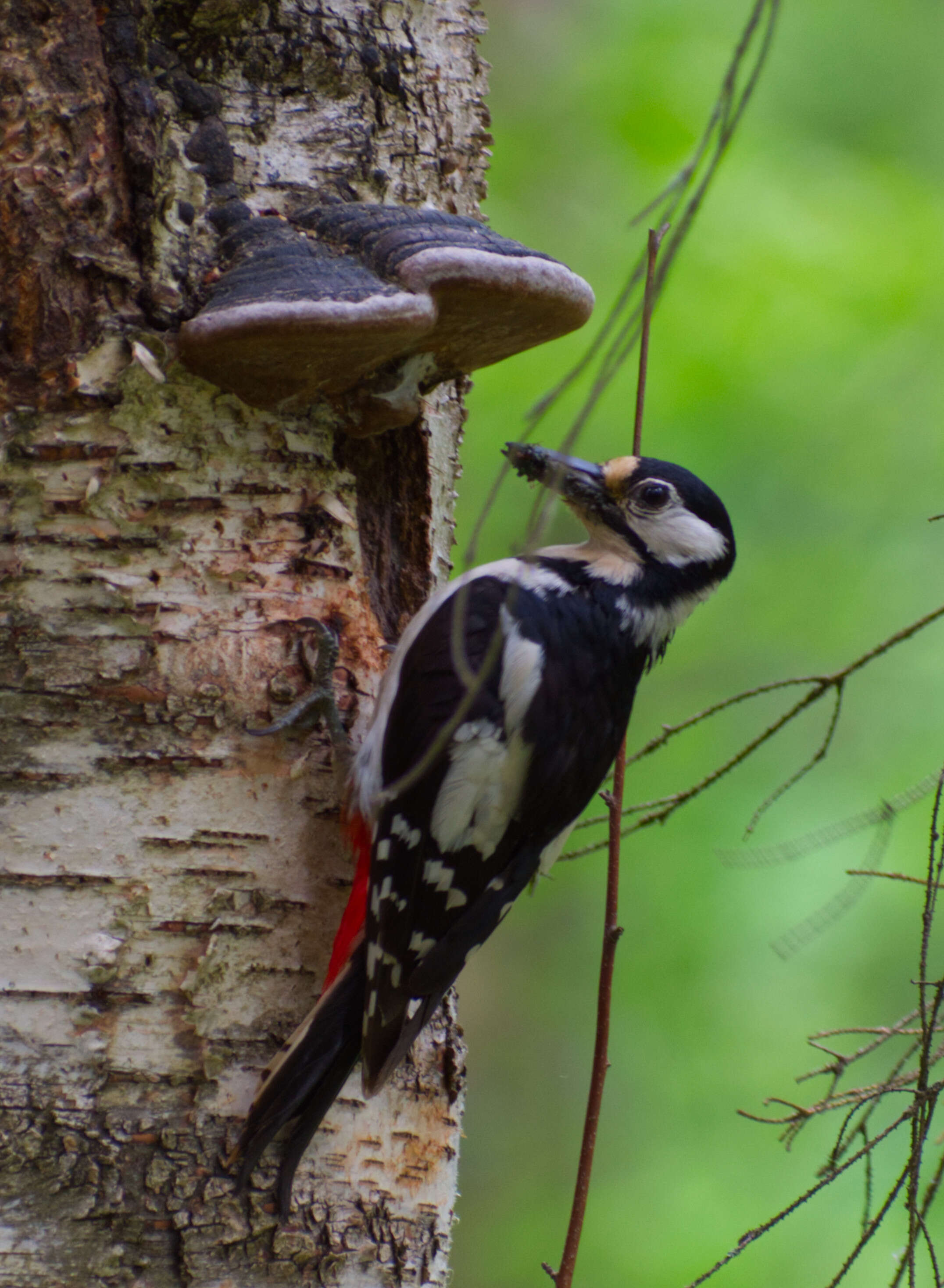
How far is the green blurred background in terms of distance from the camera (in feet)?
12.1

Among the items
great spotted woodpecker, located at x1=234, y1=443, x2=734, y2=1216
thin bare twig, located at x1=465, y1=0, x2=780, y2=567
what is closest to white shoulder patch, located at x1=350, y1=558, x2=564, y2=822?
great spotted woodpecker, located at x1=234, y1=443, x2=734, y2=1216

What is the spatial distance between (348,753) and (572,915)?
3.27 m

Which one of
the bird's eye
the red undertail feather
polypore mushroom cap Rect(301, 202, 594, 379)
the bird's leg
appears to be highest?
the bird's eye

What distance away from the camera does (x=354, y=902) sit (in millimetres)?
1968

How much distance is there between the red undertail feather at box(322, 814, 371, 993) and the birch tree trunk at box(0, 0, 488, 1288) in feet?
0.07

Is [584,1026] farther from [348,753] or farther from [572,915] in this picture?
[348,753]

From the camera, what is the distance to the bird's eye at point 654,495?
7.88 feet

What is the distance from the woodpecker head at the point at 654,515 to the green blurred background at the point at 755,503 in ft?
3.58

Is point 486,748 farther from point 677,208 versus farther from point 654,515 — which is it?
point 677,208

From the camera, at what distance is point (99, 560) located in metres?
1.84

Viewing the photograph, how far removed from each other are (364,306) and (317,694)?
594 mm

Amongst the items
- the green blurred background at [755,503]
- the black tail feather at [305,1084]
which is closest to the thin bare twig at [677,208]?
the black tail feather at [305,1084]

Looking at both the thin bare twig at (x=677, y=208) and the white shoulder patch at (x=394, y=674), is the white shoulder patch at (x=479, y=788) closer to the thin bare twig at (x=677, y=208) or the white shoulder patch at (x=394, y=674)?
the white shoulder patch at (x=394, y=674)

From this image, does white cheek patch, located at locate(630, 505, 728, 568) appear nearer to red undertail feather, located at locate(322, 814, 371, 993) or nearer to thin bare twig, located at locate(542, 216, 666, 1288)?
thin bare twig, located at locate(542, 216, 666, 1288)
